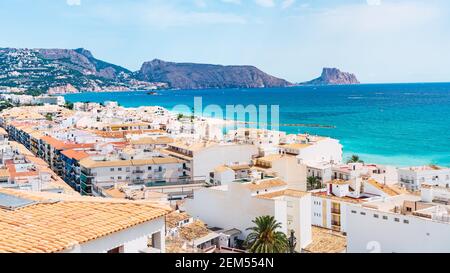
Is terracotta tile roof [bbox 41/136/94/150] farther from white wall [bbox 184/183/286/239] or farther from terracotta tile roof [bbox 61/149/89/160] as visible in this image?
white wall [bbox 184/183/286/239]

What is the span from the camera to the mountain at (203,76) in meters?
139

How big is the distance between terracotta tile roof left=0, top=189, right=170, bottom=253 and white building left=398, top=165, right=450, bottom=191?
14654 millimetres

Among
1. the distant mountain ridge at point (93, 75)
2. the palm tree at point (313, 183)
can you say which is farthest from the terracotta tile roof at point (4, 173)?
the distant mountain ridge at point (93, 75)

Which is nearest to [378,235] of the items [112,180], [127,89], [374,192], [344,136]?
[374,192]

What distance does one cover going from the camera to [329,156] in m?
21.5

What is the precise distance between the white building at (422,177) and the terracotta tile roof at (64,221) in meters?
14.7

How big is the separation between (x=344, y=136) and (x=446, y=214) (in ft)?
93.7

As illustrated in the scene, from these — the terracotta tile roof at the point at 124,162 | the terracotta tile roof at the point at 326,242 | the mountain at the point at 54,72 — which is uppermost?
the mountain at the point at 54,72

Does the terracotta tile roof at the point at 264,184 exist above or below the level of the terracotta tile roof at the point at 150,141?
below

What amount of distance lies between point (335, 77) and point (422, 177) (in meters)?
138

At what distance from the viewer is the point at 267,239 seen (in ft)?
31.6

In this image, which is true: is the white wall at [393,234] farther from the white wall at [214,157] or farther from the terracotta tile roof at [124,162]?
the terracotta tile roof at [124,162]

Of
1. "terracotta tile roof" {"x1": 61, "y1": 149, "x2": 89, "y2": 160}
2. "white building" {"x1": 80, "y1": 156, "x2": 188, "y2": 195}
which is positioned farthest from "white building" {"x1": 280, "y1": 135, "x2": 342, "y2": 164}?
"terracotta tile roof" {"x1": 61, "y1": 149, "x2": 89, "y2": 160}
